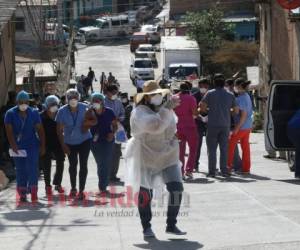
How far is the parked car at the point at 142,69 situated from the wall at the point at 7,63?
28123mm

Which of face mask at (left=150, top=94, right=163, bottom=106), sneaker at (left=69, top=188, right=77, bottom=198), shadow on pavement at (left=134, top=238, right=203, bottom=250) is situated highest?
face mask at (left=150, top=94, right=163, bottom=106)

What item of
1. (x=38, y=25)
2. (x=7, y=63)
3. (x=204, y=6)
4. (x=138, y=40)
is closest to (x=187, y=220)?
(x=7, y=63)

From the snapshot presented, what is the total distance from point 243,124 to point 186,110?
126 centimetres

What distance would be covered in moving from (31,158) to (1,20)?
5.98 meters

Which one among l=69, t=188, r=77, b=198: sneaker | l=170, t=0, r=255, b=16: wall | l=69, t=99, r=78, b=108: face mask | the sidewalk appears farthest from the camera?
l=170, t=0, r=255, b=16: wall

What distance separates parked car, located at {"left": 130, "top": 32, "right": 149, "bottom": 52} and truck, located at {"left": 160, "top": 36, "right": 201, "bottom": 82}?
14.0 metres

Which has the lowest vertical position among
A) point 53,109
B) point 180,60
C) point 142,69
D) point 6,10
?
point 142,69

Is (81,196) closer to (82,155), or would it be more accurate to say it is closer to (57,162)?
(82,155)

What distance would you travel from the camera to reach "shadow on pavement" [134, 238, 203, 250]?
30.2ft

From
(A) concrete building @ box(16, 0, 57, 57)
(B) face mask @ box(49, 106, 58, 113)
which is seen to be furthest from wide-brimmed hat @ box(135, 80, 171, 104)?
(A) concrete building @ box(16, 0, 57, 57)

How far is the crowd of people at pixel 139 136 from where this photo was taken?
974cm

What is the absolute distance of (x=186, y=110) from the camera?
15.0 meters

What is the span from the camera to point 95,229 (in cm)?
1034

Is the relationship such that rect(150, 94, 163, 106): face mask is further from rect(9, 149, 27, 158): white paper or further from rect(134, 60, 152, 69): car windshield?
rect(134, 60, 152, 69): car windshield
